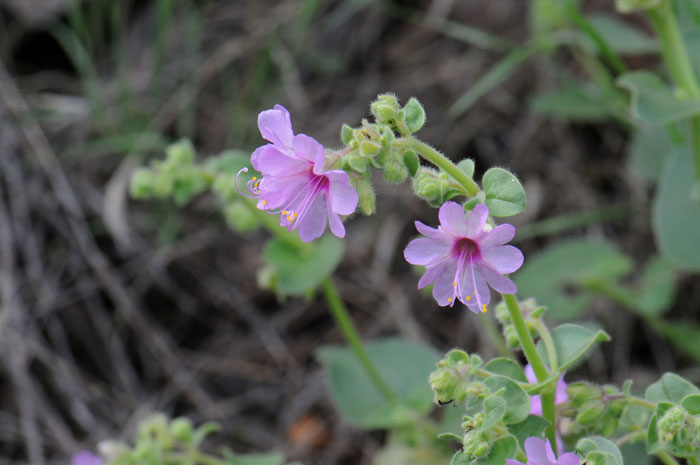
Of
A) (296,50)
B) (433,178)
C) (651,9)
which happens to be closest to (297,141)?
(433,178)

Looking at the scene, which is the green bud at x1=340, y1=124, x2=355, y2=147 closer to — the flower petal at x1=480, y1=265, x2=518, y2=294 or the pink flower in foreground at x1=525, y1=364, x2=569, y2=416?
the flower petal at x1=480, y1=265, x2=518, y2=294

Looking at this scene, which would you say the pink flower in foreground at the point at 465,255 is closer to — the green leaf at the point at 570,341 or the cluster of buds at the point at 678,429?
the green leaf at the point at 570,341

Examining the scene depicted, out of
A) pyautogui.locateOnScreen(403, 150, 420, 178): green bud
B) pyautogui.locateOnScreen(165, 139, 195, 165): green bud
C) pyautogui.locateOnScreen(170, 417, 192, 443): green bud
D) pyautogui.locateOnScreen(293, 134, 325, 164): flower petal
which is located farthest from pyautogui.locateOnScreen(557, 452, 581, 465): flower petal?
pyautogui.locateOnScreen(165, 139, 195, 165): green bud

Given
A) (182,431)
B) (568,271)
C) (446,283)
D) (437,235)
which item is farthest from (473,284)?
(568,271)

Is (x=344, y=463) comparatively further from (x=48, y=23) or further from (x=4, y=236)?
(x=48, y=23)

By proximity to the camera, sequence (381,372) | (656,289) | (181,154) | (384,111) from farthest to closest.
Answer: (656,289), (381,372), (181,154), (384,111)

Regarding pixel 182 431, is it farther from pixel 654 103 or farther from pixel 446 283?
pixel 654 103

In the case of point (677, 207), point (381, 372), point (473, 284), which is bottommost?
point (381, 372)
